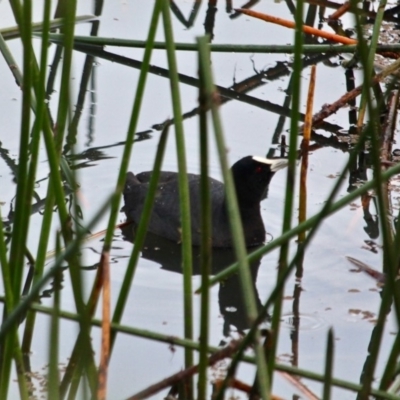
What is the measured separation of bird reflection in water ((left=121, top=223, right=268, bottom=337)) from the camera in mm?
3498

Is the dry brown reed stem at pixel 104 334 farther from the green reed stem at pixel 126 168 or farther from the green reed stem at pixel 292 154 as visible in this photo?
the green reed stem at pixel 292 154

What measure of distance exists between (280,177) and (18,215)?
2.93 m

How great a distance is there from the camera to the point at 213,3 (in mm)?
6188

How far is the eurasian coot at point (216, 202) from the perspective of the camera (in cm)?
428

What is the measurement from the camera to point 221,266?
4.11 m

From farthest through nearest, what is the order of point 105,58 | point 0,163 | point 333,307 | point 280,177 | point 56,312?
point 105,58
point 280,177
point 0,163
point 333,307
point 56,312

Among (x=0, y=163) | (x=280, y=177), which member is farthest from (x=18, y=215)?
(x=280, y=177)

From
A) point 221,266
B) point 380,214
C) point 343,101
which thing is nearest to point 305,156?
point 221,266

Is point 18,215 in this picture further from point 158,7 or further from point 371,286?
point 371,286

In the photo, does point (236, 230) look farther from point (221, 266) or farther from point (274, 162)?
point (274, 162)

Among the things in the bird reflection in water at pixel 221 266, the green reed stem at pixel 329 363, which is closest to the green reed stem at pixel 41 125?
the green reed stem at pixel 329 363

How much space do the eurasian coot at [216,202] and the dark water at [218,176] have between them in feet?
0.34

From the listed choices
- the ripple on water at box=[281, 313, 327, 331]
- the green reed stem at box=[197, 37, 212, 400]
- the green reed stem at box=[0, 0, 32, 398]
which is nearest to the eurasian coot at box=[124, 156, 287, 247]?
the ripple on water at box=[281, 313, 327, 331]

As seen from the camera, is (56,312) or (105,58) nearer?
(56,312)
